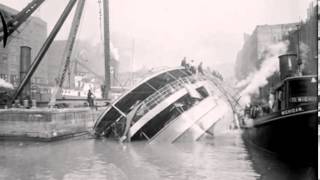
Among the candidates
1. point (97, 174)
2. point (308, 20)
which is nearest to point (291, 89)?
point (308, 20)

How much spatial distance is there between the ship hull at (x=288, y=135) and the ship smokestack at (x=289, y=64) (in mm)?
1022

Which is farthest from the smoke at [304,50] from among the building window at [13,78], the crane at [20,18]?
the building window at [13,78]

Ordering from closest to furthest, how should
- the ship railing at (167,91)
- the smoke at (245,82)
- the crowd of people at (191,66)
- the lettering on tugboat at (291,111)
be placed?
the lettering on tugboat at (291,111) < the crowd of people at (191,66) < the smoke at (245,82) < the ship railing at (167,91)

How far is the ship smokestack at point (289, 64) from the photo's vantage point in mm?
7410

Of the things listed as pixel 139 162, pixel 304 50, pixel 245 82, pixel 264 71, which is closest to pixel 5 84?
pixel 139 162

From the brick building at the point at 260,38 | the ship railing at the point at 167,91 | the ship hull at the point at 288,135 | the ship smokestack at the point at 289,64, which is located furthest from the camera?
the ship railing at the point at 167,91

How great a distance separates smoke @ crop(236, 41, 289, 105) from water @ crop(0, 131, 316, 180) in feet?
4.97

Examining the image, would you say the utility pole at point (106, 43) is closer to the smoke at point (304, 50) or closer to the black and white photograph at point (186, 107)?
the black and white photograph at point (186, 107)

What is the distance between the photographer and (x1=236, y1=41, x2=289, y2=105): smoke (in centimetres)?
693

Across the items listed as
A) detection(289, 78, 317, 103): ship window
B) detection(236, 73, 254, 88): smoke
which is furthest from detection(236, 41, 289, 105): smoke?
detection(289, 78, 317, 103): ship window

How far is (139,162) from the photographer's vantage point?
784 centimetres

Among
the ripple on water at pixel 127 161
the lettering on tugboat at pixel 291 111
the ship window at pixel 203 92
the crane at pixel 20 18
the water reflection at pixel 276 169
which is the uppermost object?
the crane at pixel 20 18

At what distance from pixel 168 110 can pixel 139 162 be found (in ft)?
14.6

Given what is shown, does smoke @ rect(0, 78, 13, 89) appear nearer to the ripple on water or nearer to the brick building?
the ripple on water
